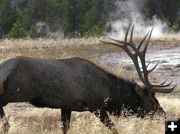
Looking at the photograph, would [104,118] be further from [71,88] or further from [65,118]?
[71,88]

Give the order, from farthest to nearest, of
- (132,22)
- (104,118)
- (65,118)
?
(132,22), (65,118), (104,118)

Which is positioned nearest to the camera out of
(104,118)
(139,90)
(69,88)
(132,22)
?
(69,88)

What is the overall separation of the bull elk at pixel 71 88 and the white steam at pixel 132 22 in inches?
1167

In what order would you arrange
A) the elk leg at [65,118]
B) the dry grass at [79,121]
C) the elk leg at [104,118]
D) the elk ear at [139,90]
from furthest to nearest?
the elk ear at [139,90] → the elk leg at [65,118] → the elk leg at [104,118] → the dry grass at [79,121]

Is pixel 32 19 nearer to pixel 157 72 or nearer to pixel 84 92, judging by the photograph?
pixel 157 72

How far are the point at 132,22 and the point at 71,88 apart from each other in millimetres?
48963

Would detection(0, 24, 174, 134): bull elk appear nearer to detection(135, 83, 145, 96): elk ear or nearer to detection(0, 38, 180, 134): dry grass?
detection(135, 83, 145, 96): elk ear

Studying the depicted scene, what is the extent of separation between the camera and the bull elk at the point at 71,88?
8.65m

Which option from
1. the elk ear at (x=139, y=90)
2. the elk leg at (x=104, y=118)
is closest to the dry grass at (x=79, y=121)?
the elk leg at (x=104, y=118)

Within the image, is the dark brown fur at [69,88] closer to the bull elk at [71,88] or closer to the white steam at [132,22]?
the bull elk at [71,88]

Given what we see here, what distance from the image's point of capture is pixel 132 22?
57.8 meters

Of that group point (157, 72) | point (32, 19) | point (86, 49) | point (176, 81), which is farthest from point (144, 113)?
point (32, 19)

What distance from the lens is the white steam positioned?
47.0m

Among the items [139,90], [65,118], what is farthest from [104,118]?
[139,90]
